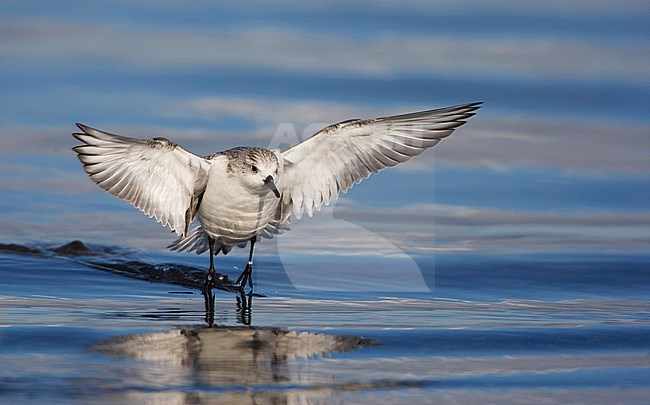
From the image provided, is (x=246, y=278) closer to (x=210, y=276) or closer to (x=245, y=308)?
(x=210, y=276)

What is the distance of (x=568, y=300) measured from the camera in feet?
26.1

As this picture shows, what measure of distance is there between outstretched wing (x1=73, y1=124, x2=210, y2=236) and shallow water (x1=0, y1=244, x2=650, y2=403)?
558mm

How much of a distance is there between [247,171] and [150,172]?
2.22ft

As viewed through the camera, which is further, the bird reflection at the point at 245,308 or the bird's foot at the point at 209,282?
the bird's foot at the point at 209,282

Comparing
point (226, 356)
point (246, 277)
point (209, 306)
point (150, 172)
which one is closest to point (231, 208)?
point (246, 277)

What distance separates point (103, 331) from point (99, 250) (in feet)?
10.6

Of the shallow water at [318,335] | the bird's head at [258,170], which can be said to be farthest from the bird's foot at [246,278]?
the bird's head at [258,170]

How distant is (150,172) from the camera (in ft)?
26.5

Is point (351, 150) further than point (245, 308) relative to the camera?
Yes

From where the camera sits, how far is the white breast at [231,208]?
822cm

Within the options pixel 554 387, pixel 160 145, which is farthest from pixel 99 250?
pixel 554 387

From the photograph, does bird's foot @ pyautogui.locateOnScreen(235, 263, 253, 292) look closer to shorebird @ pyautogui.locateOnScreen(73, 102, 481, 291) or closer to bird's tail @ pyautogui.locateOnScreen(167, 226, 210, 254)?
shorebird @ pyautogui.locateOnScreen(73, 102, 481, 291)

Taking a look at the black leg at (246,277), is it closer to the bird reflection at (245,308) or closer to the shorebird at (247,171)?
the shorebird at (247,171)

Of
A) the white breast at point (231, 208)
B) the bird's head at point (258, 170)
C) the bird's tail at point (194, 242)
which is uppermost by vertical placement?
the bird's head at point (258, 170)
